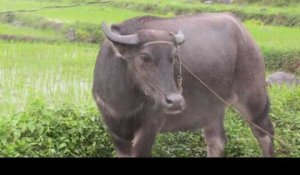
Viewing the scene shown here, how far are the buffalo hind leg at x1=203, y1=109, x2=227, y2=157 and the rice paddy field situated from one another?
0.04 meters

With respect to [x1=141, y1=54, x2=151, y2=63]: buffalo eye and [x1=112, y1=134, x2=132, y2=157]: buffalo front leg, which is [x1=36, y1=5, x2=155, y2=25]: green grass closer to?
[x1=141, y1=54, x2=151, y2=63]: buffalo eye

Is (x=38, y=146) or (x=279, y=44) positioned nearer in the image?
(x=38, y=146)

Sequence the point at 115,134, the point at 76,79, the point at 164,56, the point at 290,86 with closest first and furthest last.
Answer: the point at 164,56 → the point at 115,134 → the point at 76,79 → the point at 290,86

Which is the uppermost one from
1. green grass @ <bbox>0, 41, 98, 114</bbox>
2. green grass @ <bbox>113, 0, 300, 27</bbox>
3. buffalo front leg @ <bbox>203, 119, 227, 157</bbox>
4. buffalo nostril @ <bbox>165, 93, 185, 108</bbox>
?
green grass @ <bbox>113, 0, 300, 27</bbox>

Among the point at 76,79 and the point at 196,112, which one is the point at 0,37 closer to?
the point at 76,79

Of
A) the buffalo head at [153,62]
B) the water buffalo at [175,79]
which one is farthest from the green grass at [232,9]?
the buffalo head at [153,62]

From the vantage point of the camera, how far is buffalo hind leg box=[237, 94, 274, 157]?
238 centimetres

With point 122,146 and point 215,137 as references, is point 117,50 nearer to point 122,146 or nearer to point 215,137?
point 122,146

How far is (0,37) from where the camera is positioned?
2.37m

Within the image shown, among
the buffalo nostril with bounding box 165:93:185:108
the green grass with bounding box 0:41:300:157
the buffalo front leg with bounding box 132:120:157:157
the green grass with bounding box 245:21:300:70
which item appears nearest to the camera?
the buffalo nostril with bounding box 165:93:185:108

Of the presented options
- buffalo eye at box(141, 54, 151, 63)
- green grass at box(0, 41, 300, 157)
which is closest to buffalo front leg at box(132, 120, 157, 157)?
green grass at box(0, 41, 300, 157)

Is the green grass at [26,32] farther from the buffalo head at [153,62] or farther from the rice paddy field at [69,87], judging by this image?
the buffalo head at [153,62]

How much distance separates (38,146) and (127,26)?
2.05ft
